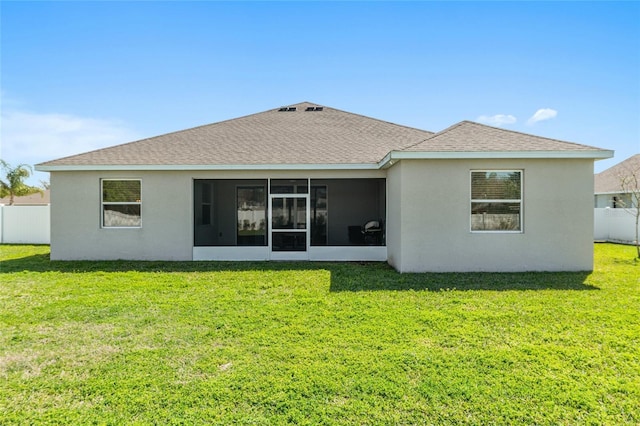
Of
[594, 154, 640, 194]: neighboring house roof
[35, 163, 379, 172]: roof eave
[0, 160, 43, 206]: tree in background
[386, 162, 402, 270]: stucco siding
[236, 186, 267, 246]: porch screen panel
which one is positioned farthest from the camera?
[0, 160, 43, 206]: tree in background

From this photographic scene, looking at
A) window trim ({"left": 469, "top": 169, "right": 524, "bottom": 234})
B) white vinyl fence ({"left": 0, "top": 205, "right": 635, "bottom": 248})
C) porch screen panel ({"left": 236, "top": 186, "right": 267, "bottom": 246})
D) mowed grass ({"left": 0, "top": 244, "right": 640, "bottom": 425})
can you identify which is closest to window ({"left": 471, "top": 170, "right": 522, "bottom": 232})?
window trim ({"left": 469, "top": 169, "right": 524, "bottom": 234})

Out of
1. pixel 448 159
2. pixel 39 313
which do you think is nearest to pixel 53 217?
pixel 39 313

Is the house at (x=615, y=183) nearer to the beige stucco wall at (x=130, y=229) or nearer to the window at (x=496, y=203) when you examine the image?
the window at (x=496, y=203)

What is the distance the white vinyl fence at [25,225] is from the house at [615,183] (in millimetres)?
29244

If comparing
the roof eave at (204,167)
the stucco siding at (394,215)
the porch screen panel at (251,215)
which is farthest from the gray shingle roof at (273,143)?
the porch screen panel at (251,215)

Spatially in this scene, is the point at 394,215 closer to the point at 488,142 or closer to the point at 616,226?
Answer: the point at 488,142

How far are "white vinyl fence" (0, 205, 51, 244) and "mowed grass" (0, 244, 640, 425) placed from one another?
1030 cm

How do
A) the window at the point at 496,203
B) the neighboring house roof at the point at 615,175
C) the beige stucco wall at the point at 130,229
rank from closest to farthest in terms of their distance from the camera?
the window at the point at 496,203
the beige stucco wall at the point at 130,229
the neighboring house roof at the point at 615,175

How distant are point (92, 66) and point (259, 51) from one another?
6.07 metres

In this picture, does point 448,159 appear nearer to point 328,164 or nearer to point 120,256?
point 328,164

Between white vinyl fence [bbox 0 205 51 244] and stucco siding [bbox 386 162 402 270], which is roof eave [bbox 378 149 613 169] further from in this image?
white vinyl fence [bbox 0 205 51 244]

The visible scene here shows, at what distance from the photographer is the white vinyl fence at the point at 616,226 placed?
54.3 ft

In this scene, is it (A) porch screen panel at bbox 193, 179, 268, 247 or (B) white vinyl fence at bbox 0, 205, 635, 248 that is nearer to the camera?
(A) porch screen panel at bbox 193, 179, 268, 247

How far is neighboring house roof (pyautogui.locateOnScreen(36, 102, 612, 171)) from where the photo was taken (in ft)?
32.1
